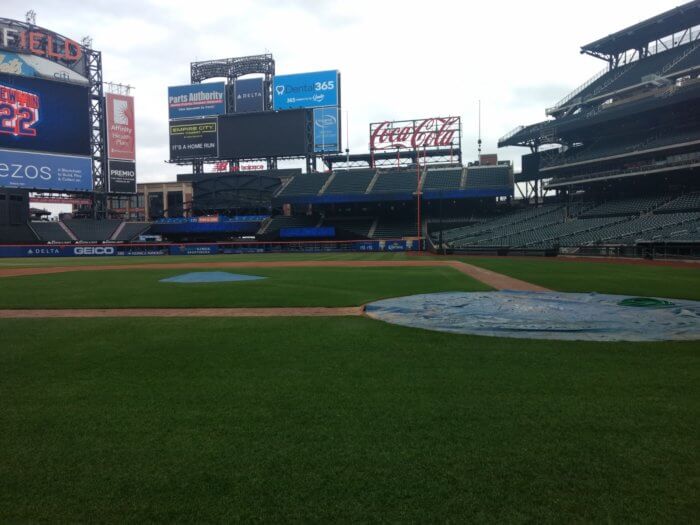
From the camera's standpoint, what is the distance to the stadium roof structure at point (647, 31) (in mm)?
37562

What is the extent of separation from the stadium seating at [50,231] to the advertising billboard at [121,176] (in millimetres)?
7706

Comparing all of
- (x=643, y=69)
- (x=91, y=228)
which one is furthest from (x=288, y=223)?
(x=643, y=69)

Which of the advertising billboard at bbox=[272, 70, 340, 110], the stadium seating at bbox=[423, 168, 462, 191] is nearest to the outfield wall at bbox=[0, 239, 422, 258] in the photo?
the stadium seating at bbox=[423, 168, 462, 191]

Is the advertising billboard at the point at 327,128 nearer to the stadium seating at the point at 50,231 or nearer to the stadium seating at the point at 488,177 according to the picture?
the stadium seating at the point at 488,177

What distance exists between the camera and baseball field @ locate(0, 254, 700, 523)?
8.07 ft

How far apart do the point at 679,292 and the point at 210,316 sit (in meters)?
12.1

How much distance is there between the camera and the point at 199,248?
47.6 metres

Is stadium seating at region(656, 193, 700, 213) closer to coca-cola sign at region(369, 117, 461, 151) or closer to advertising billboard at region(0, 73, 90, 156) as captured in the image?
coca-cola sign at region(369, 117, 461, 151)

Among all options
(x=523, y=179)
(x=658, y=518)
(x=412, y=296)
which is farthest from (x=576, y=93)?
(x=658, y=518)

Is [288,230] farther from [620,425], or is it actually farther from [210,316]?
[620,425]

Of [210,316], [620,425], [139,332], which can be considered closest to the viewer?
[620,425]

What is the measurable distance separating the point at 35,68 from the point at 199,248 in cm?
2882

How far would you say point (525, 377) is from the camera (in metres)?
4.59

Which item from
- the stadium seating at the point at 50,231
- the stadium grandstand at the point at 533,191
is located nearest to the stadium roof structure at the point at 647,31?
the stadium grandstand at the point at 533,191
